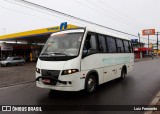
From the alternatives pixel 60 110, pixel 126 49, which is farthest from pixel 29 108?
pixel 126 49

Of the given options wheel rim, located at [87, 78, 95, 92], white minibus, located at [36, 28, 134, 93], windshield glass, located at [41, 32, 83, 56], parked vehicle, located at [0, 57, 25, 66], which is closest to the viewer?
white minibus, located at [36, 28, 134, 93]

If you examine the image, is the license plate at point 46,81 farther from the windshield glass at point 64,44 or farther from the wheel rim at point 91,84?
the wheel rim at point 91,84

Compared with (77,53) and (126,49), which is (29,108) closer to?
(77,53)

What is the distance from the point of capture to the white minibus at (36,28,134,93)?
622 centimetres

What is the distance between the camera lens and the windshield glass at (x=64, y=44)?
21.8 ft

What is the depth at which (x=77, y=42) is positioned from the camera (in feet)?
22.4

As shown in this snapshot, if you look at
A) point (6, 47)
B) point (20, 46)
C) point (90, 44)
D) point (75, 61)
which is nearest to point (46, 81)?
point (75, 61)

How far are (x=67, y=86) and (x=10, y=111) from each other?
2.05 m

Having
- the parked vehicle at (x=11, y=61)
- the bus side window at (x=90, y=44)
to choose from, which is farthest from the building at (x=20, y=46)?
the bus side window at (x=90, y=44)

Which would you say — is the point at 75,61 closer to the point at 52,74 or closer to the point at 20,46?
the point at 52,74

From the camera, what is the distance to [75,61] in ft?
20.6

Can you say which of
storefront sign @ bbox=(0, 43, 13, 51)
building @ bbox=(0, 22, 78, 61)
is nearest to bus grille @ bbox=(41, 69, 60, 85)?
building @ bbox=(0, 22, 78, 61)

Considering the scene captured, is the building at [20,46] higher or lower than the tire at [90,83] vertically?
higher

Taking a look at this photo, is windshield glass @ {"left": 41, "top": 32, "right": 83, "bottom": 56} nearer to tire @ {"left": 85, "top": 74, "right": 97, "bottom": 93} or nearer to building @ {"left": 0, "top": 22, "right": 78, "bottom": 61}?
tire @ {"left": 85, "top": 74, "right": 97, "bottom": 93}
